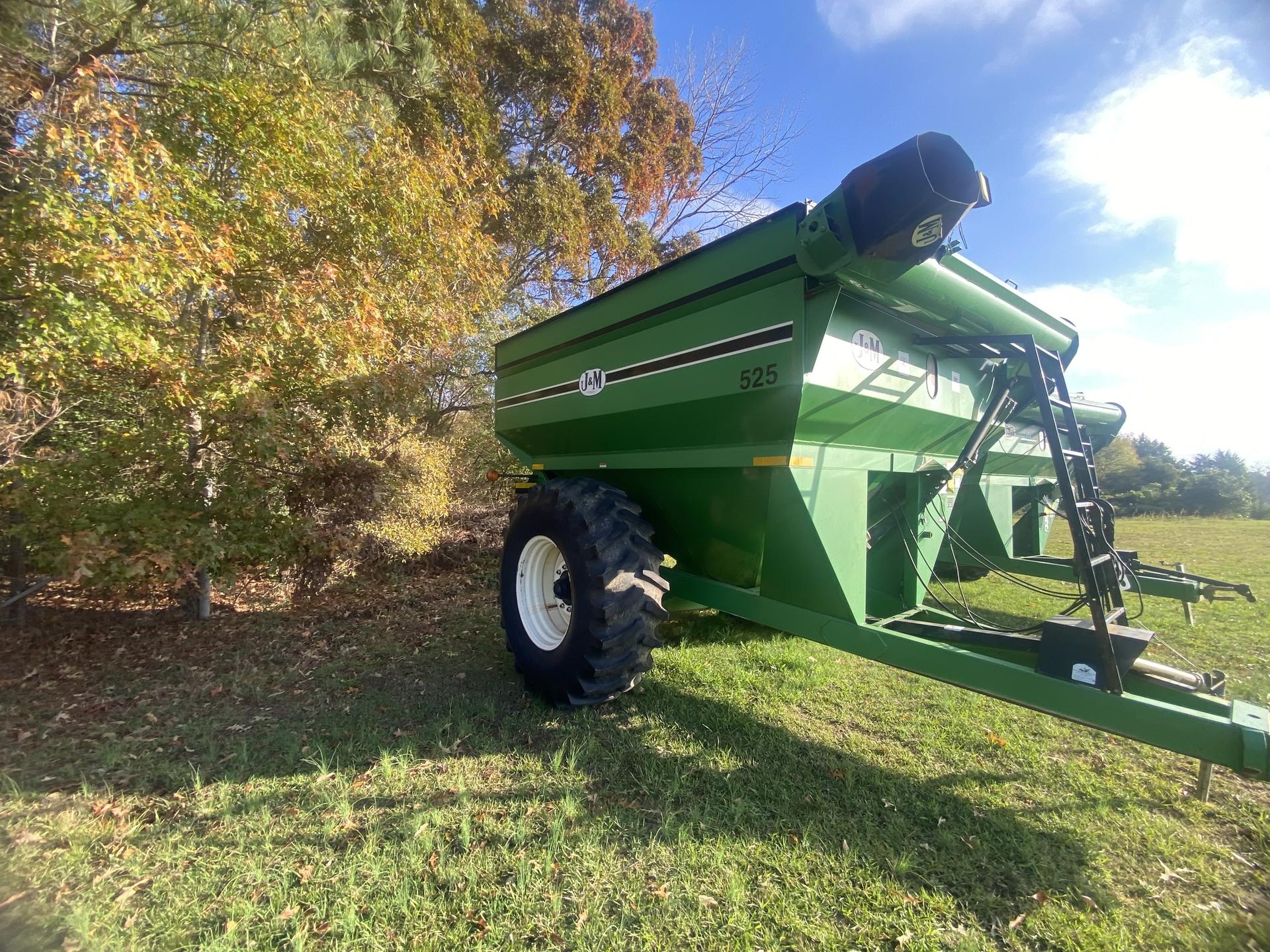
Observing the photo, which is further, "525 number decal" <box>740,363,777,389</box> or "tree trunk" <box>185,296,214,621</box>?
"tree trunk" <box>185,296,214,621</box>

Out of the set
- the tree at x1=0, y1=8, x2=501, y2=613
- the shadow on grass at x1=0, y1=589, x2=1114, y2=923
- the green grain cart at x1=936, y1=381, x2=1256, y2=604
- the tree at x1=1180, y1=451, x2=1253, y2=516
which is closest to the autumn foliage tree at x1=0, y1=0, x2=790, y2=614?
the tree at x1=0, y1=8, x2=501, y2=613

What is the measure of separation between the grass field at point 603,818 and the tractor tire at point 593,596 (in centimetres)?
25

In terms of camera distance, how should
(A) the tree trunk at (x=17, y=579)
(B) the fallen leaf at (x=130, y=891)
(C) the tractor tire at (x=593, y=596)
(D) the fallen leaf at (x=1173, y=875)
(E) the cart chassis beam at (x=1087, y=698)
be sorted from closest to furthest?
(E) the cart chassis beam at (x=1087, y=698) → (B) the fallen leaf at (x=130, y=891) → (D) the fallen leaf at (x=1173, y=875) → (C) the tractor tire at (x=593, y=596) → (A) the tree trunk at (x=17, y=579)

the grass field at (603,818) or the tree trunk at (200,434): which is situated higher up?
the tree trunk at (200,434)

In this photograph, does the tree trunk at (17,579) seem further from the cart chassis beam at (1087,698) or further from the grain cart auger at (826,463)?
the cart chassis beam at (1087,698)

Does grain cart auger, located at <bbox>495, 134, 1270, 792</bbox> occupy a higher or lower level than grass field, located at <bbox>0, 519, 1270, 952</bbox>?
higher

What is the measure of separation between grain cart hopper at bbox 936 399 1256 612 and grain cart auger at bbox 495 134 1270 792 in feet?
2.68

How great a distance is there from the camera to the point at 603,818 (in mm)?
2191

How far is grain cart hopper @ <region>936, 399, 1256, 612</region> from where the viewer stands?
3.68 metres

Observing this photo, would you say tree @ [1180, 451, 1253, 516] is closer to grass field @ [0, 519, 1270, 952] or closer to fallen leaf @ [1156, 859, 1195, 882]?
grass field @ [0, 519, 1270, 952]

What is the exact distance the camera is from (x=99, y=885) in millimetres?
1836

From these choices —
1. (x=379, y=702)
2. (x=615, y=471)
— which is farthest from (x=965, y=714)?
(x=379, y=702)

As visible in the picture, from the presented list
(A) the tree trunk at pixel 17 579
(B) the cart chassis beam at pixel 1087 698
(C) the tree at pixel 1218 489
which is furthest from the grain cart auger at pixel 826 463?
(C) the tree at pixel 1218 489

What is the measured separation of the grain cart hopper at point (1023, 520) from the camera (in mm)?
3678
